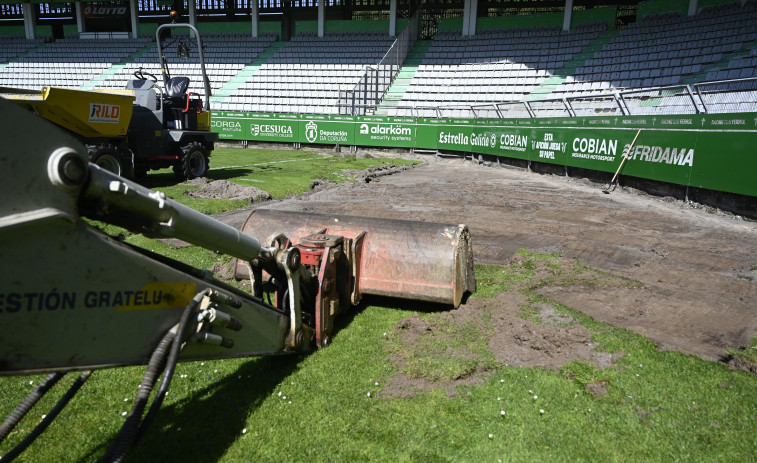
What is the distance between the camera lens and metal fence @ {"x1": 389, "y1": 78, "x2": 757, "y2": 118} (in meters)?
9.80

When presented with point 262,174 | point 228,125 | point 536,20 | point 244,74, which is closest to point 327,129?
point 228,125

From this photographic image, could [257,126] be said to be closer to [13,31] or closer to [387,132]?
[387,132]

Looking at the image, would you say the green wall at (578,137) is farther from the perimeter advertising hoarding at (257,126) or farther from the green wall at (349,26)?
the green wall at (349,26)

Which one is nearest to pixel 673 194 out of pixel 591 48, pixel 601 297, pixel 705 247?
pixel 705 247

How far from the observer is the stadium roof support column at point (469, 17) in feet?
98.8

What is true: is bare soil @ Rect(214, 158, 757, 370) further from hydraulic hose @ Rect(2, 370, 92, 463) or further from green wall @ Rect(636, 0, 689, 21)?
green wall @ Rect(636, 0, 689, 21)

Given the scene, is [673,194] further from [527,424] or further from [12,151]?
[12,151]

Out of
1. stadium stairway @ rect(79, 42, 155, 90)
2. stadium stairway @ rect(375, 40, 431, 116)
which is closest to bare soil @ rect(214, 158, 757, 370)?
stadium stairway @ rect(375, 40, 431, 116)

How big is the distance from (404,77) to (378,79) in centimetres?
186

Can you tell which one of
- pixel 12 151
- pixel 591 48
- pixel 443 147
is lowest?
pixel 443 147

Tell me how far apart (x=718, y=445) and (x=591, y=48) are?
26185mm

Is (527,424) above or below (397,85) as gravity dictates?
below

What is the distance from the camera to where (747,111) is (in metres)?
9.21

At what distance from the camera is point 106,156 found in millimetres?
9953
